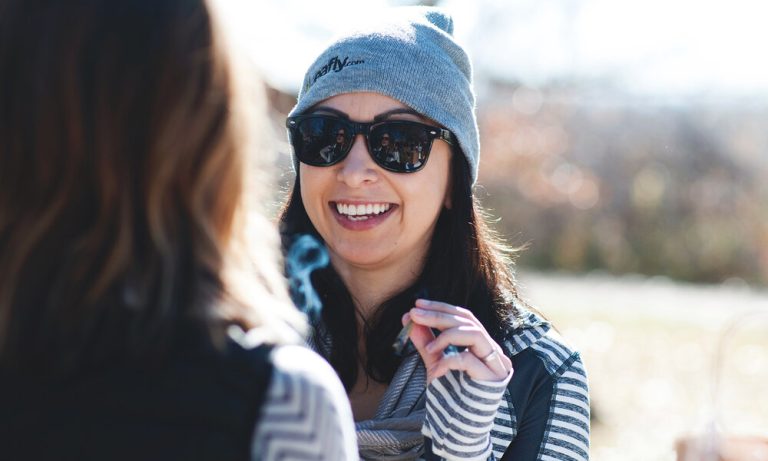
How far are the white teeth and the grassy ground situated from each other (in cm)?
239

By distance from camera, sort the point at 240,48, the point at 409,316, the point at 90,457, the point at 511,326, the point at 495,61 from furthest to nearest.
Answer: the point at 495,61 → the point at 511,326 → the point at 409,316 → the point at 240,48 → the point at 90,457

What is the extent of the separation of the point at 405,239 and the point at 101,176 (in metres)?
1.38

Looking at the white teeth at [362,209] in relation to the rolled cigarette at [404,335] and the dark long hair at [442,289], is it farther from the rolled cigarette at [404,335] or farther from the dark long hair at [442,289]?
the rolled cigarette at [404,335]

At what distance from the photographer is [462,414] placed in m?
2.06

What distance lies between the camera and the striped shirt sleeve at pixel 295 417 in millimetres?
1242

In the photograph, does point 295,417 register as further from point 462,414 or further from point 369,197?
point 369,197

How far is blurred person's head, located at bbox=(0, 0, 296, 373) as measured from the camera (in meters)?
1.22

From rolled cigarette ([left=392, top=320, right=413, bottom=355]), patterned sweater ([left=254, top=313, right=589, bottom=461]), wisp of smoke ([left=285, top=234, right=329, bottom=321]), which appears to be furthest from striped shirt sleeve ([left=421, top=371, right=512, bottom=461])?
wisp of smoke ([left=285, top=234, right=329, bottom=321])

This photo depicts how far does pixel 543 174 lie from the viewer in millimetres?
15852

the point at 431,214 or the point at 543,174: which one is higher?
the point at 543,174

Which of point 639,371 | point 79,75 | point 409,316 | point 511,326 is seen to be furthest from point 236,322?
point 639,371

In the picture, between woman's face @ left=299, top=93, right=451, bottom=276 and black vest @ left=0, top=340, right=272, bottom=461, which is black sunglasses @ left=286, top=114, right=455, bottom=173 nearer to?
woman's face @ left=299, top=93, right=451, bottom=276

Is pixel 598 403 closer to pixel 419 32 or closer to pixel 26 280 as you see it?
pixel 419 32

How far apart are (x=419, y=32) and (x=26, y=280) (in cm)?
156
